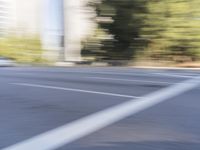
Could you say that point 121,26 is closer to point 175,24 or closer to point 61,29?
point 175,24

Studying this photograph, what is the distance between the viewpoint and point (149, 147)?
482 cm

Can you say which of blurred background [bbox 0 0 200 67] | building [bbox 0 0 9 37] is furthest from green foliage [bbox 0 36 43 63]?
building [bbox 0 0 9 37]

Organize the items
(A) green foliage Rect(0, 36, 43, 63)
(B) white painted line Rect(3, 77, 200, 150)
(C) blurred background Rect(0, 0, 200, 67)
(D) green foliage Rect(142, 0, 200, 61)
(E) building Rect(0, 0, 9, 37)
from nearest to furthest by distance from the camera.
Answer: (B) white painted line Rect(3, 77, 200, 150) → (D) green foliage Rect(142, 0, 200, 61) → (C) blurred background Rect(0, 0, 200, 67) → (A) green foliage Rect(0, 36, 43, 63) → (E) building Rect(0, 0, 9, 37)

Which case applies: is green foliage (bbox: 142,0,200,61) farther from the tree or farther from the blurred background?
the tree

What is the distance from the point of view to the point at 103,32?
20141mm

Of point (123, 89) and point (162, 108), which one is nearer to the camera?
point (162, 108)

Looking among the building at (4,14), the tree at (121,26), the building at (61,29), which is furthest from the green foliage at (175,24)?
the building at (4,14)

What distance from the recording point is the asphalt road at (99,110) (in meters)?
5.06

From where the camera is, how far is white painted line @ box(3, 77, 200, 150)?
4.98 metres

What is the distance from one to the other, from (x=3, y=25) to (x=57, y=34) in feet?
9.97

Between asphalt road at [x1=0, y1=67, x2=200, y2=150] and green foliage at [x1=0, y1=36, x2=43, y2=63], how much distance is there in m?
11.2

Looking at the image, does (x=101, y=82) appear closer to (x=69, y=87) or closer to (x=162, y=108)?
(x=69, y=87)

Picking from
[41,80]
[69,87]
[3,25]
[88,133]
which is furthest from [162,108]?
[3,25]

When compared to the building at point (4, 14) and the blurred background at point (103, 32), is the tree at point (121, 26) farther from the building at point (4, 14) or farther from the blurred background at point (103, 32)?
the building at point (4, 14)
